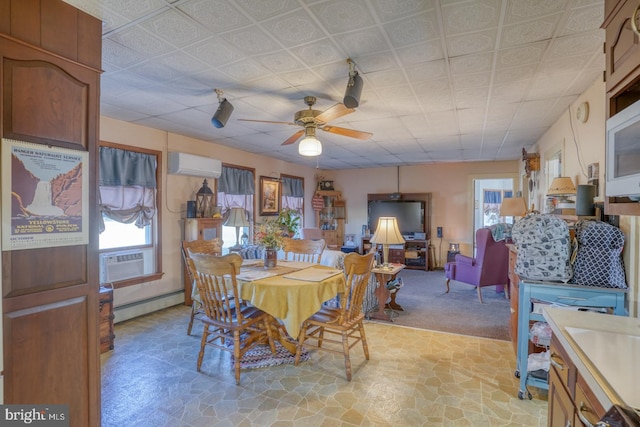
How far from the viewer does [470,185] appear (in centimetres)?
695

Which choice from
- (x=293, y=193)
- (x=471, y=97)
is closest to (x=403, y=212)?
(x=293, y=193)

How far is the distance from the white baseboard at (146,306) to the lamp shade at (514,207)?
4885 millimetres

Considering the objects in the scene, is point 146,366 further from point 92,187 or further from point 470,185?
point 470,185

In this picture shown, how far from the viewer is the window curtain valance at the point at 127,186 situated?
366 cm

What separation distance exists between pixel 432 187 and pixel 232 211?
4740 mm

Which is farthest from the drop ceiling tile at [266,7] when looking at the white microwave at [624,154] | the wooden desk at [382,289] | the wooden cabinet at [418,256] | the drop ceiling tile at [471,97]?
the wooden cabinet at [418,256]

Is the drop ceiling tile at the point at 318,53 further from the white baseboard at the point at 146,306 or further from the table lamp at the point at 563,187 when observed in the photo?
the white baseboard at the point at 146,306

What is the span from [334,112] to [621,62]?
180 cm

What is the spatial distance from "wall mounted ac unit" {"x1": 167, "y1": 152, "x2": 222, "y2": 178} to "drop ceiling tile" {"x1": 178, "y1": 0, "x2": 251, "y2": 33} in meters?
2.72

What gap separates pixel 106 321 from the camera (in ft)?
9.77

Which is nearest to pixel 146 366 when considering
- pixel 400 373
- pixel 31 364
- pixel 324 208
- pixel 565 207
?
pixel 31 364

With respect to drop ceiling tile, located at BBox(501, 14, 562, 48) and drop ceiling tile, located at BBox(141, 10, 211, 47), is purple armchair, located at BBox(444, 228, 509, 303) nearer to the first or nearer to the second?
drop ceiling tile, located at BBox(501, 14, 562, 48)

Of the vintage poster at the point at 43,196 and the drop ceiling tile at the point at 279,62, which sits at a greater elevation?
the drop ceiling tile at the point at 279,62

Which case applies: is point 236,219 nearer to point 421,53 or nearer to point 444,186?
point 421,53
